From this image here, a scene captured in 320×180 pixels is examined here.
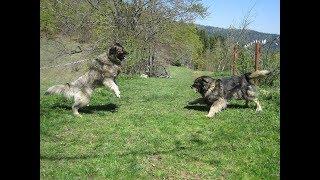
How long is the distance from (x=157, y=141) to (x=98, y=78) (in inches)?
108

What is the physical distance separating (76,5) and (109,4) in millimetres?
2167

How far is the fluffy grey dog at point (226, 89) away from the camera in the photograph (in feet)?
29.0

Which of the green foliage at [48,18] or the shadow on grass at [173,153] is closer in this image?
the shadow on grass at [173,153]

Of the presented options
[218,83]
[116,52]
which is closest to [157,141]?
[116,52]

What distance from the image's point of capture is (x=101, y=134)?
6758 mm

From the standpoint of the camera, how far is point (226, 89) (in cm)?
895

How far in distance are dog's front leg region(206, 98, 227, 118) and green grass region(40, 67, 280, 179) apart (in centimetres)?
15

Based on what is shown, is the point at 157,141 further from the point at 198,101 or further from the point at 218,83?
the point at 198,101

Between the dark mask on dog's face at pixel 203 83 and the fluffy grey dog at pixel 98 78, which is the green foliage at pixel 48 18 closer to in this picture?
the fluffy grey dog at pixel 98 78

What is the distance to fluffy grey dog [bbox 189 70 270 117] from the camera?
8.83 meters

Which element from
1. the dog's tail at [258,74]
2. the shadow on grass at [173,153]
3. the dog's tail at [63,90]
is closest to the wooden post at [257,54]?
the dog's tail at [258,74]
